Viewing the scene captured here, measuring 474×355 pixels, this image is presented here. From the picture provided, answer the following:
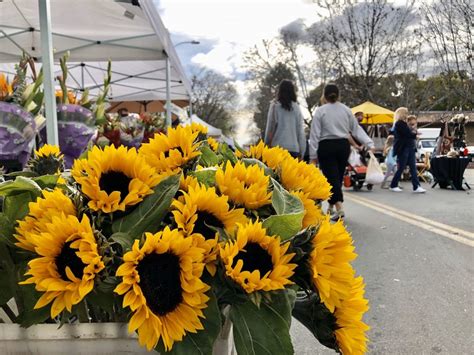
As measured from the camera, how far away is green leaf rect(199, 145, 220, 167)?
95cm

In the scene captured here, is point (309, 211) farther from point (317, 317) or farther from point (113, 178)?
point (113, 178)

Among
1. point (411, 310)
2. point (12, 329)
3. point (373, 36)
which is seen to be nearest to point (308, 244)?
point (12, 329)

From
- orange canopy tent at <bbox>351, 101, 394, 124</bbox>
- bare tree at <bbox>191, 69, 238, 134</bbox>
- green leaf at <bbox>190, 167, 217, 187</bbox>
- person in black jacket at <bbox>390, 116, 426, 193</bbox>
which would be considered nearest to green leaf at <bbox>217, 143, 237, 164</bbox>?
green leaf at <bbox>190, 167, 217, 187</bbox>

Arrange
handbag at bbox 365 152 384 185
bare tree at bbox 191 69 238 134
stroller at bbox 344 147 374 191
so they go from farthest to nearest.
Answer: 1. bare tree at bbox 191 69 238 134
2. stroller at bbox 344 147 374 191
3. handbag at bbox 365 152 384 185

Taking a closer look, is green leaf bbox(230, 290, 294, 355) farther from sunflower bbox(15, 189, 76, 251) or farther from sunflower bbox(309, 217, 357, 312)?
sunflower bbox(15, 189, 76, 251)

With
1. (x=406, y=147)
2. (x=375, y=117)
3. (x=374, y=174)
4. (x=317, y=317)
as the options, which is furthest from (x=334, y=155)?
(x=375, y=117)

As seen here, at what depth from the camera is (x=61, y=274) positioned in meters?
0.62

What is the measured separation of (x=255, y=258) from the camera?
0.64 metres

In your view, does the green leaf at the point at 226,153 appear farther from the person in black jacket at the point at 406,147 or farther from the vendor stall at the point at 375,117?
the vendor stall at the point at 375,117

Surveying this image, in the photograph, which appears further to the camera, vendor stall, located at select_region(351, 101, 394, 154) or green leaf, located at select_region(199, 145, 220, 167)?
vendor stall, located at select_region(351, 101, 394, 154)

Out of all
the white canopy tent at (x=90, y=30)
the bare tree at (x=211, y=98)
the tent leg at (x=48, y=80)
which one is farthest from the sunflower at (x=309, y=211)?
the bare tree at (x=211, y=98)

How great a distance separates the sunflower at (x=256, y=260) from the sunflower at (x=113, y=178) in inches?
6.3

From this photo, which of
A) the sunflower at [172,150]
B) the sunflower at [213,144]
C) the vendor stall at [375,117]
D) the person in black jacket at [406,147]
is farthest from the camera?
the vendor stall at [375,117]

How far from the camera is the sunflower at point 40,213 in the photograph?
65 cm
